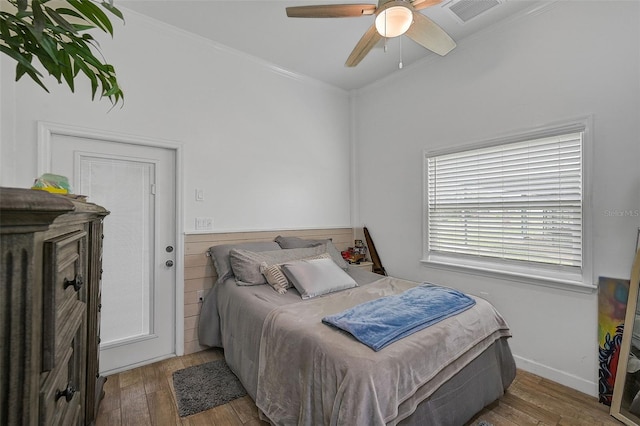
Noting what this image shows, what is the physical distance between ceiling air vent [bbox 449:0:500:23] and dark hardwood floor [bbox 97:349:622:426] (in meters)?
3.09

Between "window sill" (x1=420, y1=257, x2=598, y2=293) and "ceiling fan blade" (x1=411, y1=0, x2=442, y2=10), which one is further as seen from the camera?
"window sill" (x1=420, y1=257, x2=598, y2=293)

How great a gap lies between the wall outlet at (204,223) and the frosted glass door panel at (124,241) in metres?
0.40

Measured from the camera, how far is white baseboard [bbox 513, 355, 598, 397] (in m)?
2.16

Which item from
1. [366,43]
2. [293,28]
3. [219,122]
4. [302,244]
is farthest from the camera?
[302,244]

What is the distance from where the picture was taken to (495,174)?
2736 mm

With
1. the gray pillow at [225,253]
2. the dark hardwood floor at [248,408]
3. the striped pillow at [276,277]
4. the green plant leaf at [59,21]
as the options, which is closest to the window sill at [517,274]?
the dark hardwood floor at [248,408]

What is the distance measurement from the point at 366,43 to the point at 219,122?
1.65 meters

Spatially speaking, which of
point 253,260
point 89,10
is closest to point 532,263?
point 253,260

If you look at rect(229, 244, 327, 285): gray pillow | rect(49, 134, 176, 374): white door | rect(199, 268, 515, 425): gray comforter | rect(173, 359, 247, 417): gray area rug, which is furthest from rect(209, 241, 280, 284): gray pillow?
rect(173, 359, 247, 417): gray area rug

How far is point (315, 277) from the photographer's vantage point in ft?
7.90

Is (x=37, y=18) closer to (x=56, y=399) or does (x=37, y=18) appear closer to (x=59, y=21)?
(x=59, y=21)

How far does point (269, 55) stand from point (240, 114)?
0.72 m

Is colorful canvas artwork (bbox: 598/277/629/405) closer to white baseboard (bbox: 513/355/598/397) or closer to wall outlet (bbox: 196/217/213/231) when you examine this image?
white baseboard (bbox: 513/355/598/397)

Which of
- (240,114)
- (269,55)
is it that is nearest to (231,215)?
(240,114)
